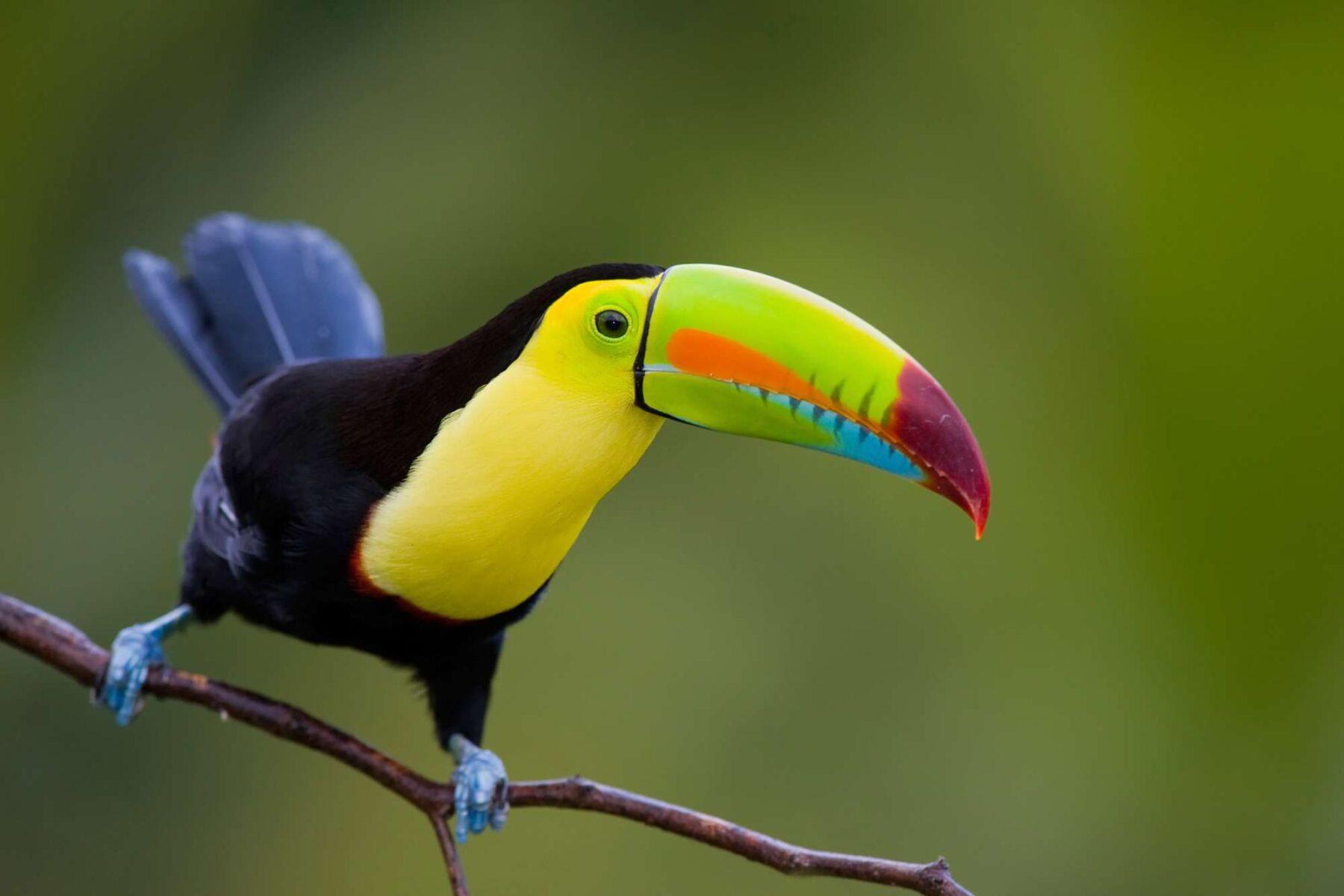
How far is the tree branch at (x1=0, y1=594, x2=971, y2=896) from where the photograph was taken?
1567 millimetres

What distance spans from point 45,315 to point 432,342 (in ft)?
3.36

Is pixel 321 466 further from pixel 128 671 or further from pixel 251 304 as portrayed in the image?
pixel 251 304

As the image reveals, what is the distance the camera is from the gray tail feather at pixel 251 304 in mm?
2713

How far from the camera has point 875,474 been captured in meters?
4.15

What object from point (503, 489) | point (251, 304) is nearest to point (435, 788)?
point (503, 489)

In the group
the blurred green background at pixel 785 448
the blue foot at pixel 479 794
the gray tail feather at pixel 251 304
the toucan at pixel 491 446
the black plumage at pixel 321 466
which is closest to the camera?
the toucan at pixel 491 446

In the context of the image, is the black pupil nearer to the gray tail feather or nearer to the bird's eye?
the bird's eye

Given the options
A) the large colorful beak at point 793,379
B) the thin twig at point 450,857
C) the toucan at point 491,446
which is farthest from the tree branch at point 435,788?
the large colorful beak at point 793,379

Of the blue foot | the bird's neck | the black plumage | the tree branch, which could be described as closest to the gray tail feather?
the black plumage

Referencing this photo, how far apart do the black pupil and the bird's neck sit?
0.08 meters

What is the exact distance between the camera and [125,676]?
7.59 feet

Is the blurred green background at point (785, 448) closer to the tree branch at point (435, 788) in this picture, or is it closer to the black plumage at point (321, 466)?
the black plumage at point (321, 466)

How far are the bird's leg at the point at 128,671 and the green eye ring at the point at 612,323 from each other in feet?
3.21

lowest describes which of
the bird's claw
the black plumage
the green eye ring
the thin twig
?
the thin twig
